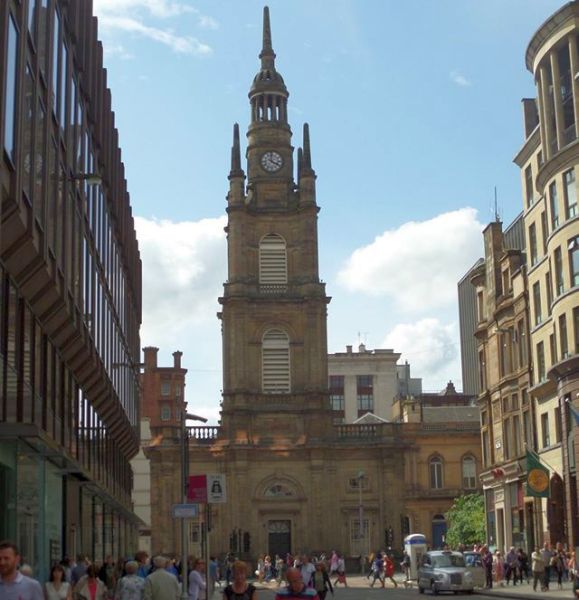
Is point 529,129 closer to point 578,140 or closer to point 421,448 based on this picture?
point 578,140

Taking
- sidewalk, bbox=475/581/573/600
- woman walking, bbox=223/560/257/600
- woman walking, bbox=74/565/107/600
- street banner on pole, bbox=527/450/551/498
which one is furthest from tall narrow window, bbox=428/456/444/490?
woman walking, bbox=223/560/257/600

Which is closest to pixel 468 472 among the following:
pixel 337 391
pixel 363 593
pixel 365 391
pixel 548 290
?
pixel 548 290

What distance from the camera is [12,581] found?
10.0m

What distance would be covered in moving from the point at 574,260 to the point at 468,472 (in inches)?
1868

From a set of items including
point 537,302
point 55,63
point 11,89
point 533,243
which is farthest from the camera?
point 537,302

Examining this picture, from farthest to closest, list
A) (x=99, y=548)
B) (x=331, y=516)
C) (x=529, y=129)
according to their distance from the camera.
Result: (x=331, y=516) → (x=529, y=129) → (x=99, y=548)

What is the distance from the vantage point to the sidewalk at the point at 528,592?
37844 millimetres

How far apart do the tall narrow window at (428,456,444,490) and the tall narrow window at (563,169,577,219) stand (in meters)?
46.8

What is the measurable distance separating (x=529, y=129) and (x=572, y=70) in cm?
1194

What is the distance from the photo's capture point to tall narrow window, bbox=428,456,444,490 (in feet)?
303

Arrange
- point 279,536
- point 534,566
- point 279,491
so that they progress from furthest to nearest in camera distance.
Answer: point 279,491 < point 279,536 < point 534,566

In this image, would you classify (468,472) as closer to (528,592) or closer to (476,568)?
(476,568)

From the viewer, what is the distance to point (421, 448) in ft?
304

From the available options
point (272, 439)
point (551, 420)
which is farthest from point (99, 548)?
point (272, 439)
